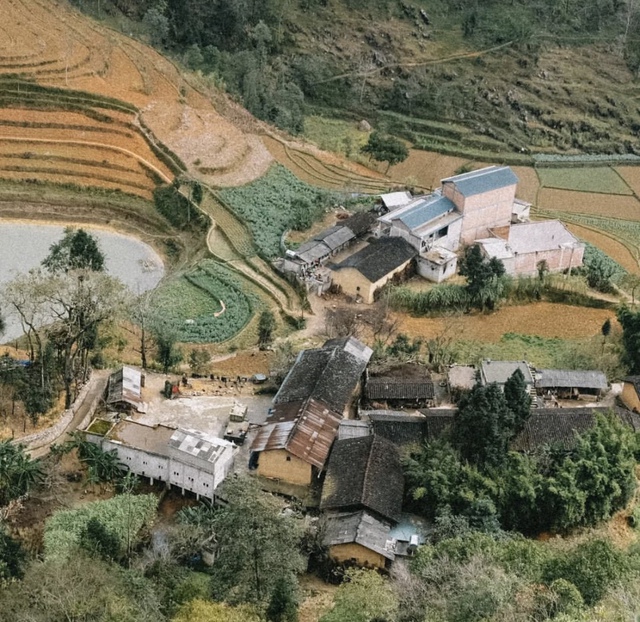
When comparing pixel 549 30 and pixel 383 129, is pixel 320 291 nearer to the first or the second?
pixel 383 129

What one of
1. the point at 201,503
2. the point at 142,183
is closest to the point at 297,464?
the point at 201,503

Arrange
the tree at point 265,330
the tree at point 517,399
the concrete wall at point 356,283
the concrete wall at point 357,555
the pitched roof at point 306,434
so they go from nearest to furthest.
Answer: the concrete wall at point 357,555
the pitched roof at point 306,434
the tree at point 517,399
the tree at point 265,330
the concrete wall at point 356,283

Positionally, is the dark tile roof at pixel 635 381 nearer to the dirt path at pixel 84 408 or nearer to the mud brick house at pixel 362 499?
the mud brick house at pixel 362 499

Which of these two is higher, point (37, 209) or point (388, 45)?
point (388, 45)

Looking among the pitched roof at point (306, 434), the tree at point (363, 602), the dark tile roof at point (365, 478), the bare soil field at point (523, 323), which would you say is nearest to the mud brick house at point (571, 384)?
the bare soil field at point (523, 323)

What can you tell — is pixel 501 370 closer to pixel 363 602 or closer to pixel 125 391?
pixel 125 391

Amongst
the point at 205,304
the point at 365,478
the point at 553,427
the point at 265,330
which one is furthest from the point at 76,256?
the point at 553,427
